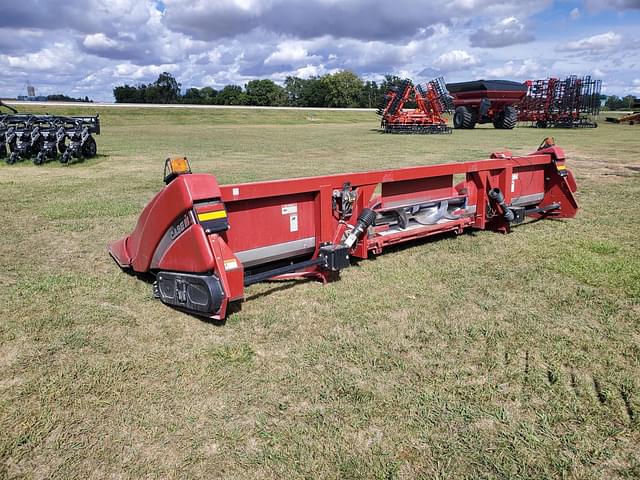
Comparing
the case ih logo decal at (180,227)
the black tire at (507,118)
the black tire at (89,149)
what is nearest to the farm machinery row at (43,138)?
the black tire at (89,149)

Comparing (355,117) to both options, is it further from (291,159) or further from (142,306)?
(142,306)

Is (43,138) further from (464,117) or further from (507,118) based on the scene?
(507,118)

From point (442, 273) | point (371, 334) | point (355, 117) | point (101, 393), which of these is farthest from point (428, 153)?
point (355, 117)

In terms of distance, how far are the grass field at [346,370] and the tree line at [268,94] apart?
78.1 m

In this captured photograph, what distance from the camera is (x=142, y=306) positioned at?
3.65 meters

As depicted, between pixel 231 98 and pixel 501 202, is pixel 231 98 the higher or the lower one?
the higher one

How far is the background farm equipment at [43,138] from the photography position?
1228 centimetres

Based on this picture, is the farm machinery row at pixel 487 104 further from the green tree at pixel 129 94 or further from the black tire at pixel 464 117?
the green tree at pixel 129 94

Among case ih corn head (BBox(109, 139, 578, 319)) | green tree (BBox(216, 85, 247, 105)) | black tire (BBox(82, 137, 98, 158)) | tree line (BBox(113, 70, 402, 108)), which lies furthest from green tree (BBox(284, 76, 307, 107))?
case ih corn head (BBox(109, 139, 578, 319))

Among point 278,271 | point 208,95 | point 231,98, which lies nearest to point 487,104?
point 278,271

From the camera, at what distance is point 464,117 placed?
27328 mm

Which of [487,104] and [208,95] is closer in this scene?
[487,104]

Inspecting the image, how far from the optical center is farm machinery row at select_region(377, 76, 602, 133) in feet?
80.4

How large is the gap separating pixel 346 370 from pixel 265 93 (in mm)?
86148
